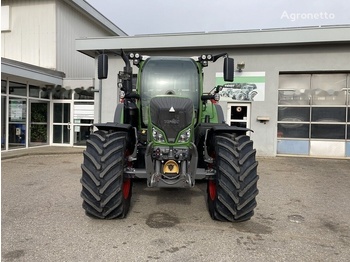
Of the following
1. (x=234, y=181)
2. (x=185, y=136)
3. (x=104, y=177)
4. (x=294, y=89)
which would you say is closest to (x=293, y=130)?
(x=294, y=89)

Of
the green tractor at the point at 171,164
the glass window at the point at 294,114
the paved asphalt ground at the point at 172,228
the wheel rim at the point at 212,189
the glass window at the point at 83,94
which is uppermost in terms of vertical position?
the glass window at the point at 83,94

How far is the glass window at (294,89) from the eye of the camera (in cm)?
1083

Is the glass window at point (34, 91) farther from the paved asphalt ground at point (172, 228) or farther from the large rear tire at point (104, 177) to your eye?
the large rear tire at point (104, 177)

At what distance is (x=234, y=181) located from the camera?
3.85 meters

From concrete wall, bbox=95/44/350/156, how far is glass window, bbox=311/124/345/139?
1453 millimetres

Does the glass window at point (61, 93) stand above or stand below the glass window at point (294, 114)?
above

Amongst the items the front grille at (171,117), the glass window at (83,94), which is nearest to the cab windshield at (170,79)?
the front grille at (171,117)

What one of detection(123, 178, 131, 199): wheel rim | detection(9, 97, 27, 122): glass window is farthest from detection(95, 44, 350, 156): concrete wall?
detection(123, 178, 131, 199): wheel rim

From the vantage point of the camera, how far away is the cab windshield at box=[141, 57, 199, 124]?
16.1 ft

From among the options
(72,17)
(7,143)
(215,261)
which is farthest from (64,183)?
(72,17)

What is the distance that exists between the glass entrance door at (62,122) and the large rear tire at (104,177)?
9819 millimetres

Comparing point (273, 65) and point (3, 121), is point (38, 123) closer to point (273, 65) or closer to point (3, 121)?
point (3, 121)

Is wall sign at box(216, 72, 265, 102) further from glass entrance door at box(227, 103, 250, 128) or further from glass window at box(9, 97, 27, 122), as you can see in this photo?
glass window at box(9, 97, 27, 122)

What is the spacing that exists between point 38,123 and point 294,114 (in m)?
10.7
